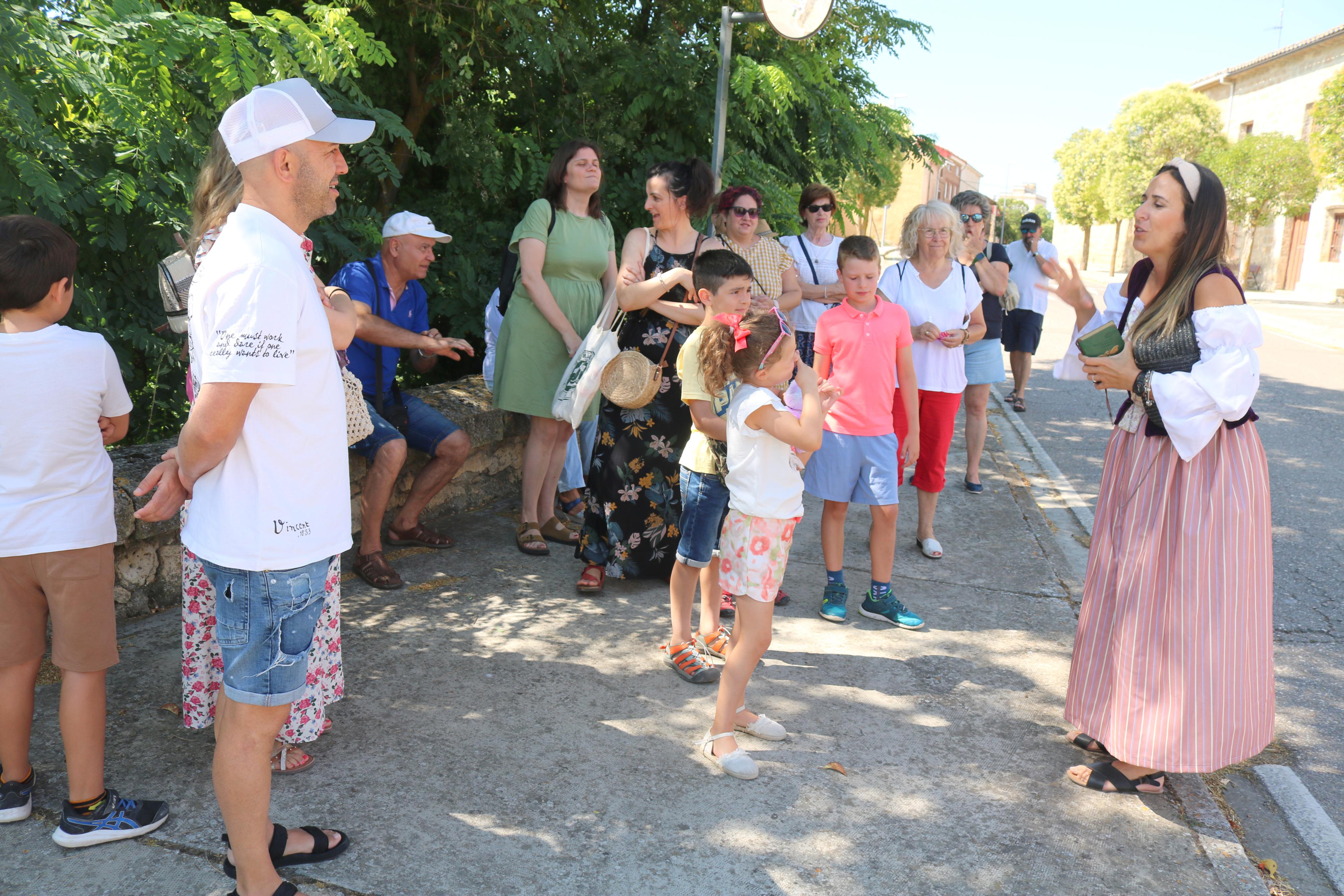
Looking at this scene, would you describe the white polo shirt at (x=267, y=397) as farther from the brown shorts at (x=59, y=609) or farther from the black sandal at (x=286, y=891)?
the black sandal at (x=286, y=891)

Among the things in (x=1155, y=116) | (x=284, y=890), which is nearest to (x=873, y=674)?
(x=284, y=890)

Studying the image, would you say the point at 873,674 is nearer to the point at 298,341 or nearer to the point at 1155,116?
the point at 298,341

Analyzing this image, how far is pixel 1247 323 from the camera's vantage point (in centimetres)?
290

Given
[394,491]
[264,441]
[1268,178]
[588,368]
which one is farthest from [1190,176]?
[1268,178]

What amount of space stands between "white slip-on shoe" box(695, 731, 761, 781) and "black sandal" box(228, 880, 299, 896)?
4.40 ft

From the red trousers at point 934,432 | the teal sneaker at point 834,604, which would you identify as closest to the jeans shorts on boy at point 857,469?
the teal sneaker at point 834,604

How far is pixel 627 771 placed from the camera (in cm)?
309

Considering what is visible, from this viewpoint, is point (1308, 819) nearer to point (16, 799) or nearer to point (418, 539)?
point (16, 799)

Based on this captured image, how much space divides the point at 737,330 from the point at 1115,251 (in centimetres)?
5854

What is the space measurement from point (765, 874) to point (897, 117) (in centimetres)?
636

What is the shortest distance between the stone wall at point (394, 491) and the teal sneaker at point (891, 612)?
240cm

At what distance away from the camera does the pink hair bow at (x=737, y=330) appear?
314 cm

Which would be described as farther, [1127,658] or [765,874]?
[1127,658]

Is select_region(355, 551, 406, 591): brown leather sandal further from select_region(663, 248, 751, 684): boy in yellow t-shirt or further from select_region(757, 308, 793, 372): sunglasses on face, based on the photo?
select_region(757, 308, 793, 372): sunglasses on face
